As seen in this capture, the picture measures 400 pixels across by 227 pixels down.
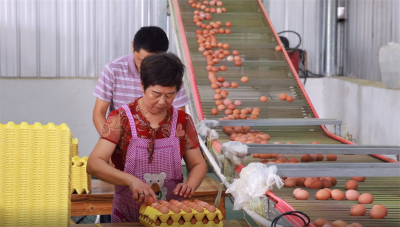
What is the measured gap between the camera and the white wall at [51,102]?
6332 mm

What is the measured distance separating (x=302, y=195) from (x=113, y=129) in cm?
96

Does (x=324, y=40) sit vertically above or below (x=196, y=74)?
above

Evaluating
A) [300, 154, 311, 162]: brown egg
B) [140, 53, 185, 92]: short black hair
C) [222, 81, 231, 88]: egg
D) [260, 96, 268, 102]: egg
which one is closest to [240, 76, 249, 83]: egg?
[222, 81, 231, 88]: egg

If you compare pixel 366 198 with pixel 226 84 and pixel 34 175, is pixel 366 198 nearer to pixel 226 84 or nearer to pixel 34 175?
pixel 34 175

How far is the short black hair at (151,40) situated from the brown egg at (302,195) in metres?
1.08

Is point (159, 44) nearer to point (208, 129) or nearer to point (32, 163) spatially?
point (208, 129)

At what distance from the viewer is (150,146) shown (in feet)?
5.77

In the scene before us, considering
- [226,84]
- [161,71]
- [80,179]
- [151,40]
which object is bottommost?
[80,179]

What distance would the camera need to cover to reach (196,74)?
4.39 meters

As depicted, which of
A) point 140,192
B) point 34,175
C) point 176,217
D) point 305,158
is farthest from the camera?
point 305,158

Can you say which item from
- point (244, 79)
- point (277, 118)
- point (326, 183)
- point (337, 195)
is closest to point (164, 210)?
point (337, 195)

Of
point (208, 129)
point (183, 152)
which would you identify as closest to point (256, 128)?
point (208, 129)

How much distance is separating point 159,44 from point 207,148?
3.73ft

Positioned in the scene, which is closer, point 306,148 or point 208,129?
point 306,148
